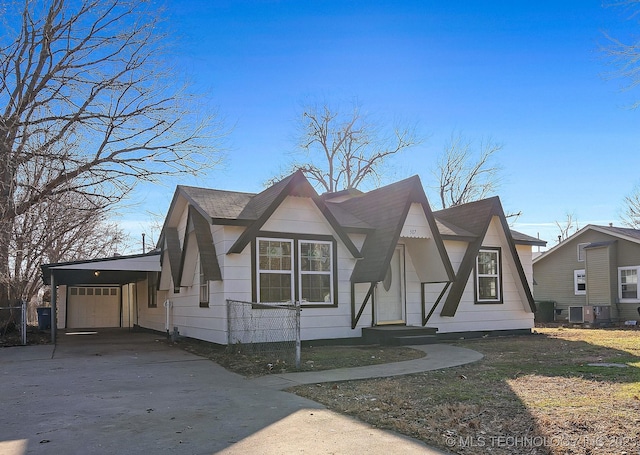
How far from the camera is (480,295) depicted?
17.2 m

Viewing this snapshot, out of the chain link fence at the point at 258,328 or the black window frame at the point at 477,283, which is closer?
the chain link fence at the point at 258,328

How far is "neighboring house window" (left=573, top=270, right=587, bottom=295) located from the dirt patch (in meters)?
19.7

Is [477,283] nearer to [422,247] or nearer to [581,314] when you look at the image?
[422,247]

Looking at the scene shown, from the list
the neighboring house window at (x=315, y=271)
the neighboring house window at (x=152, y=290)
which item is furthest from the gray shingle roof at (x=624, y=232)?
the neighboring house window at (x=152, y=290)

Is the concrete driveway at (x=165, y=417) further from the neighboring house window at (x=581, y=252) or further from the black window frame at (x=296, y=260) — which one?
the neighboring house window at (x=581, y=252)

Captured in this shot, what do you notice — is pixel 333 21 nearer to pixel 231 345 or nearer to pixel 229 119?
pixel 229 119

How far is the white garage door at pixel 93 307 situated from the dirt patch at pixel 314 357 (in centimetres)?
1461

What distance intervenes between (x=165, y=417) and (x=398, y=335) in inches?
344

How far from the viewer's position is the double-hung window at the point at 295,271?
13305 mm

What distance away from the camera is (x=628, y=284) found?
1025 inches

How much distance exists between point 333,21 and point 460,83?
15.0 ft

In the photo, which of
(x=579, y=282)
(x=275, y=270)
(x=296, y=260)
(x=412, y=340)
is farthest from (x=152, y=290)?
(x=579, y=282)

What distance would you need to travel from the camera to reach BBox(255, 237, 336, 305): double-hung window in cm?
1330

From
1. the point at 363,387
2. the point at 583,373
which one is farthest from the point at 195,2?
the point at 583,373
